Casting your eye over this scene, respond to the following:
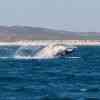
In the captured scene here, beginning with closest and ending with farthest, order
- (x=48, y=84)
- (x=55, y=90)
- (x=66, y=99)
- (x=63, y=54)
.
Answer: (x=66, y=99), (x=55, y=90), (x=48, y=84), (x=63, y=54)

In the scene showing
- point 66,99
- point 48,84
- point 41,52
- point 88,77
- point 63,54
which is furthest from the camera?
point 41,52

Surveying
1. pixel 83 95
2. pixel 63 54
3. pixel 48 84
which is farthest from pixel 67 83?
pixel 63 54

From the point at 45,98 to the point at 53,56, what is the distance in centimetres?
5632

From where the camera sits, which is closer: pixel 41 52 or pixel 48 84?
pixel 48 84

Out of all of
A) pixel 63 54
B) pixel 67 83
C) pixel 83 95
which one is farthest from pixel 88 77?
pixel 63 54

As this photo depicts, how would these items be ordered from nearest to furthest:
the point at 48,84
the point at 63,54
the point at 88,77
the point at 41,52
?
the point at 48,84 < the point at 88,77 < the point at 63,54 < the point at 41,52

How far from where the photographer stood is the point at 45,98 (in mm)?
31203

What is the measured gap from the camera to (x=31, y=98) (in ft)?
103

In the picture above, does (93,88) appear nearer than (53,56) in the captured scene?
Yes

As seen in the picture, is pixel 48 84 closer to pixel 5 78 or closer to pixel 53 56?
pixel 5 78

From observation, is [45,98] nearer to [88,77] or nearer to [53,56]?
[88,77]

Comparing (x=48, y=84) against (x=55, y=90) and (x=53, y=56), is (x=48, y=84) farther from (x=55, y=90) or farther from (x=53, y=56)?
(x=53, y=56)

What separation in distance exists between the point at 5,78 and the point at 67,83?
634cm

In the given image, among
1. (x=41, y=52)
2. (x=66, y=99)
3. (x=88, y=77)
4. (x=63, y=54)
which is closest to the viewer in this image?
(x=66, y=99)
